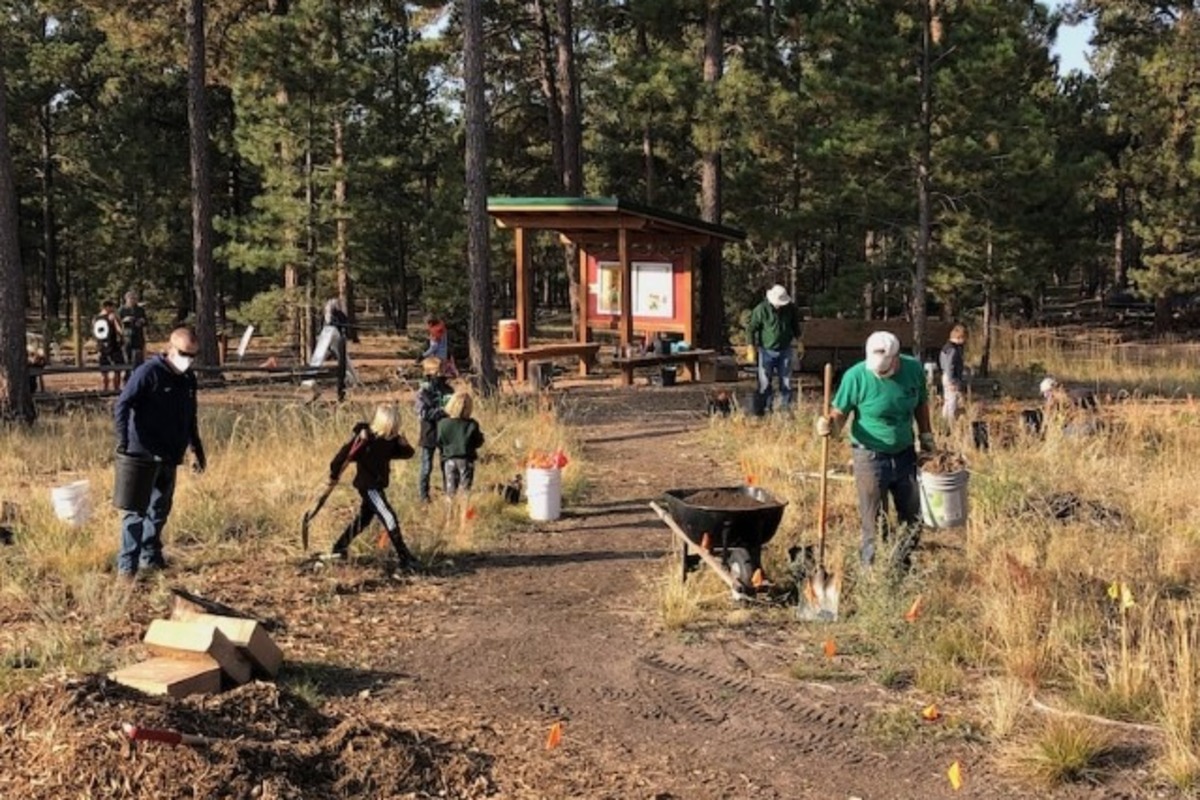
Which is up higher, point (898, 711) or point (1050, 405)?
point (1050, 405)

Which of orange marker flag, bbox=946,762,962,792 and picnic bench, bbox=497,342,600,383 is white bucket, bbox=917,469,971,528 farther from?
picnic bench, bbox=497,342,600,383

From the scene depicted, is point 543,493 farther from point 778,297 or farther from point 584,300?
point 584,300

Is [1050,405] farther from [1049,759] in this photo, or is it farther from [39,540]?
[39,540]

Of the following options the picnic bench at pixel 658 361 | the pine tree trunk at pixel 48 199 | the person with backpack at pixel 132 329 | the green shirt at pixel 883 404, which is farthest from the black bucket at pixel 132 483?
the pine tree trunk at pixel 48 199

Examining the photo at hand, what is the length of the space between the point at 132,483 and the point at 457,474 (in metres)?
2.68

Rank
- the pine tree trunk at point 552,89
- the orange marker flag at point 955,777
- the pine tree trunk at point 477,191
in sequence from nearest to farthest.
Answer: the orange marker flag at point 955,777 < the pine tree trunk at point 477,191 < the pine tree trunk at point 552,89

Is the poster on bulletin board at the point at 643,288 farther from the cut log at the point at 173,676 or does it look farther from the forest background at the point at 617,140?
the cut log at the point at 173,676

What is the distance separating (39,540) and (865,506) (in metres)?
5.69

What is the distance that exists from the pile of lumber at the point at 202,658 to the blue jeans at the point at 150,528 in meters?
1.91

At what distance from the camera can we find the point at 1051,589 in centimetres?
647

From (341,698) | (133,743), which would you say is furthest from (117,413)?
(133,743)

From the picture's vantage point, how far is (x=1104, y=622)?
6246mm

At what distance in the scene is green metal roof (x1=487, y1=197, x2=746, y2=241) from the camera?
18.4 metres

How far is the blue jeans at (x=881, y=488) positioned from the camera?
22.5ft
